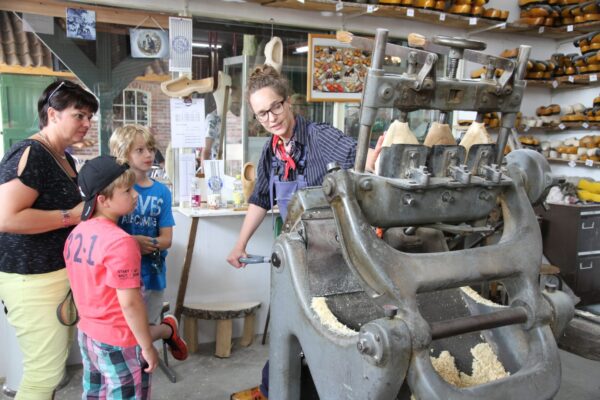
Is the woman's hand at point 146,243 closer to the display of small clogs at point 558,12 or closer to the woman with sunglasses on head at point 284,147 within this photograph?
the woman with sunglasses on head at point 284,147

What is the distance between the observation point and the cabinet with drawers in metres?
4.29

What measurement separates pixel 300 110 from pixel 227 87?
612mm

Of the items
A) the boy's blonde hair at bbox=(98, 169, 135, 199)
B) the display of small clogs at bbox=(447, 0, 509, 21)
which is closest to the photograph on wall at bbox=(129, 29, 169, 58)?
the boy's blonde hair at bbox=(98, 169, 135, 199)

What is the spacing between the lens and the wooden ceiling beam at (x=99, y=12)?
9.82 ft

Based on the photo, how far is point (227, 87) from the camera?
3.61 metres

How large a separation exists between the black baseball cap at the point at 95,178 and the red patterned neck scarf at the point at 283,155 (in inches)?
23.4

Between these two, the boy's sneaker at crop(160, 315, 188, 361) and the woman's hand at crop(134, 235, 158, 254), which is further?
the woman's hand at crop(134, 235, 158, 254)

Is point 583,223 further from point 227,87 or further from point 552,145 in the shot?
point 227,87

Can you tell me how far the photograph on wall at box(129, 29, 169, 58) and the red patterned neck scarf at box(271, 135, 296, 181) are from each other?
1.64 meters

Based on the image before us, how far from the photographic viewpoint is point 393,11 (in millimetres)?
3861

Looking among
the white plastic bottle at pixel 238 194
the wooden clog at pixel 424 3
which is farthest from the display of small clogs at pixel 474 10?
the white plastic bottle at pixel 238 194

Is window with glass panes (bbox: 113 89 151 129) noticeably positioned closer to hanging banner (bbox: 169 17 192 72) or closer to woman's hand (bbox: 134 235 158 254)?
hanging banner (bbox: 169 17 192 72)

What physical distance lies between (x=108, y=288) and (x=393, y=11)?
3.02 m

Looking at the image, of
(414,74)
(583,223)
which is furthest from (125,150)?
(583,223)
